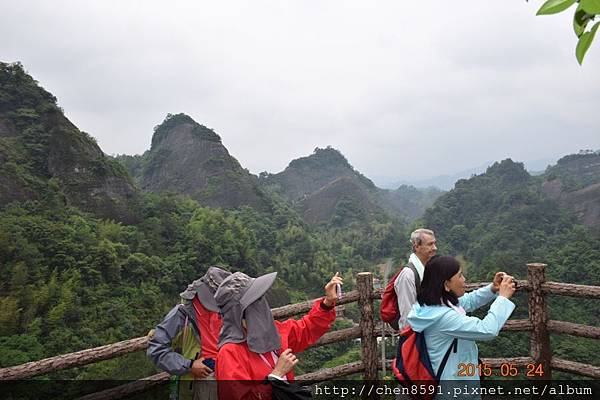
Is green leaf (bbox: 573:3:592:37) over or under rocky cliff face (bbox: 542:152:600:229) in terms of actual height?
under

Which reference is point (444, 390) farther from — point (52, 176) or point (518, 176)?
point (518, 176)

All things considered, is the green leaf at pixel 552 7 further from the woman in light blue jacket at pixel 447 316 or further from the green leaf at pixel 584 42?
the woman in light blue jacket at pixel 447 316

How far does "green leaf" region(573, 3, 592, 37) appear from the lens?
0.76m

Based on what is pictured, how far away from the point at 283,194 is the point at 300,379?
57.7m

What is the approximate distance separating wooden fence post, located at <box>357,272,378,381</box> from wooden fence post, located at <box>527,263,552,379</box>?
1.30 meters

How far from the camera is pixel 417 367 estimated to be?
6.86 feet

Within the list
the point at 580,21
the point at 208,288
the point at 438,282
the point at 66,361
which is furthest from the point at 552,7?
the point at 66,361

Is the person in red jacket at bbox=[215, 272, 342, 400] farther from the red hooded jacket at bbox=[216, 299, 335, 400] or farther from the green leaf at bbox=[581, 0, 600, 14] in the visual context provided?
the green leaf at bbox=[581, 0, 600, 14]

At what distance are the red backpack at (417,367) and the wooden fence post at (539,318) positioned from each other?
198cm

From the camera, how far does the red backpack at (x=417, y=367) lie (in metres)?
2.05

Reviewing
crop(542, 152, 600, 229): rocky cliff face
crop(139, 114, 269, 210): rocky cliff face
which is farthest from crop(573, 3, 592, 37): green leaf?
crop(542, 152, 600, 229): rocky cliff face

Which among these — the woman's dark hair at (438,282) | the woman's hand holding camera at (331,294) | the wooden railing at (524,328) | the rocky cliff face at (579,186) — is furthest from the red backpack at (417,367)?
the rocky cliff face at (579,186)

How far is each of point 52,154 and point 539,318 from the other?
902 inches

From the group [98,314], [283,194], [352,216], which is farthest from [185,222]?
[283,194]
